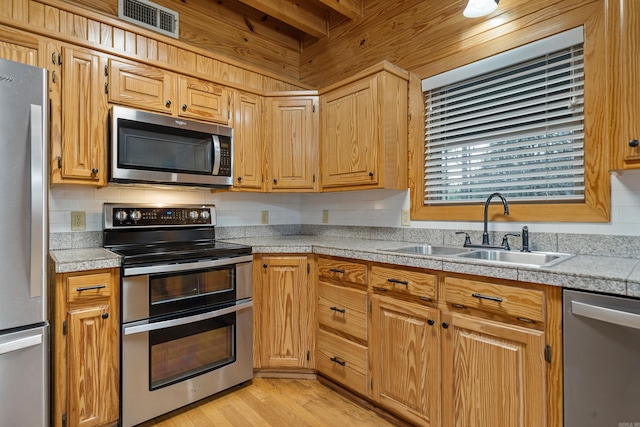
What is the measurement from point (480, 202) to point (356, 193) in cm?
100

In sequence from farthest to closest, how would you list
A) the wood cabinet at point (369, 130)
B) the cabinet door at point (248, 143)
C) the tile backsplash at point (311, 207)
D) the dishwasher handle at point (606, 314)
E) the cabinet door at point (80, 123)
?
the cabinet door at point (248, 143), the wood cabinet at point (369, 130), the cabinet door at point (80, 123), the tile backsplash at point (311, 207), the dishwasher handle at point (606, 314)

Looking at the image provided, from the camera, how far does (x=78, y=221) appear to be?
83.4 inches

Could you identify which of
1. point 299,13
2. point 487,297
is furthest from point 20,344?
point 299,13

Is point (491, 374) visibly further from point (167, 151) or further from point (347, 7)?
point (347, 7)

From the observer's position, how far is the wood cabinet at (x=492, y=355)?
1.32 meters

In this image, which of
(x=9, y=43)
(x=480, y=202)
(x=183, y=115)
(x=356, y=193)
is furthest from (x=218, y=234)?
(x=480, y=202)

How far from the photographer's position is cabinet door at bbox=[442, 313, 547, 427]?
1.33 m

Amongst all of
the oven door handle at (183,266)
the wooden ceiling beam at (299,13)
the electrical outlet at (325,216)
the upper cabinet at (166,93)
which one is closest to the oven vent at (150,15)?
the upper cabinet at (166,93)

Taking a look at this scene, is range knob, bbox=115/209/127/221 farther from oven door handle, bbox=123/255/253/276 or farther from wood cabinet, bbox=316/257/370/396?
wood cabinet, bbox=316/257/370/396

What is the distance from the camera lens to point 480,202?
2.07m

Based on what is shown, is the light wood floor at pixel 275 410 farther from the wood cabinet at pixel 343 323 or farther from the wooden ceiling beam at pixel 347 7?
the wooden ceiling beam at pixel 347 7

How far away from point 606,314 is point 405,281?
82 cm

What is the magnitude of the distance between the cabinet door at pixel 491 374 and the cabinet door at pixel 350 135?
1121 mm

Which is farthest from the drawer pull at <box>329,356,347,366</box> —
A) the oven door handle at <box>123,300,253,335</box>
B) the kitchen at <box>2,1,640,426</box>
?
the kitchen at <box>2,1,640,426</box>
